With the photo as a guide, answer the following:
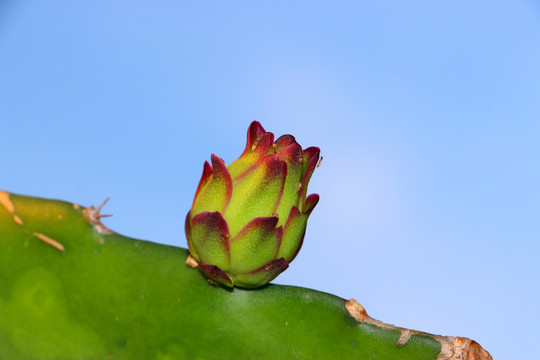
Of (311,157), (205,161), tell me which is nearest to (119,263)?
(205,161)

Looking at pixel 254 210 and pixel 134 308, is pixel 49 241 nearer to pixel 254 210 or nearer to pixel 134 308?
pixel 134 308

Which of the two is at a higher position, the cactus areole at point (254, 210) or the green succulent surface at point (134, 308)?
the cactus areole at point (254, 210)

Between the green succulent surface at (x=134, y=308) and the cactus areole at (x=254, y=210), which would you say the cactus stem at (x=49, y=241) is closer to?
the green succulent surface at (x=134, y=308)

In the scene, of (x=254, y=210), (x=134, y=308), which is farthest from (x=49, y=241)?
(x=254, y=210)

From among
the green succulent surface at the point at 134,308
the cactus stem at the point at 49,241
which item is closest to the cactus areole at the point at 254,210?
the green succulent surface at the point at 134,308

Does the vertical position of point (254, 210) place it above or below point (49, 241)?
above

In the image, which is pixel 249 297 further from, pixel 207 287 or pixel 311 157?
pixel 311 157
